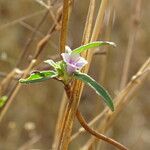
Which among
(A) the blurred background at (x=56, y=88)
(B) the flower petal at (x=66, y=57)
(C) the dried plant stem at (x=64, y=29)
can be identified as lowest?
(B) the flower petal at (x=66, y=57)

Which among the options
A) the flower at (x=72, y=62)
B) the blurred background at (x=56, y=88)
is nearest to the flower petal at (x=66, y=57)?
the flower at (x=72, y=62)

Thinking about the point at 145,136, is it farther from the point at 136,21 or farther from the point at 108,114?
the point at 108,114

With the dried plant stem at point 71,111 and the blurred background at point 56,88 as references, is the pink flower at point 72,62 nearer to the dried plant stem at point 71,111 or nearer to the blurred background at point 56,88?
the dried plant stem at point 71,111

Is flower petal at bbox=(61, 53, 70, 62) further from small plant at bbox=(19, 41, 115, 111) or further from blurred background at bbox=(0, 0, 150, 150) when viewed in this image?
blurred background at bbox=(0, 0, 150, 150)

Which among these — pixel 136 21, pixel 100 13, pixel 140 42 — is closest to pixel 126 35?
pixel 140 42

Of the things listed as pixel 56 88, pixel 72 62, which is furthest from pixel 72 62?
pixel 56 88

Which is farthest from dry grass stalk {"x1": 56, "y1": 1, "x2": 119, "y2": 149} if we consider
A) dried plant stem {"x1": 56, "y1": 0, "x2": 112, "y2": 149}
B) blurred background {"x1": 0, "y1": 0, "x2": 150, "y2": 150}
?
blurred background {"x1": 0, "y1": 0, "x2": 150, "y2": 150}

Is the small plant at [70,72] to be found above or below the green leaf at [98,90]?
above

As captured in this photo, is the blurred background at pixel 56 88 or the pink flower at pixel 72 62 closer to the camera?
the pink flower at pixel 72 62

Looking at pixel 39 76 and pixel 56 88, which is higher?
pixel 56 88

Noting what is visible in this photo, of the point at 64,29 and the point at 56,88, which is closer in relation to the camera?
the point at 64,29

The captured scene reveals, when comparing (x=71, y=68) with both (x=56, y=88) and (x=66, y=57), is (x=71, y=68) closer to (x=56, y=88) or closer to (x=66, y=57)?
(x=66, y=57)
